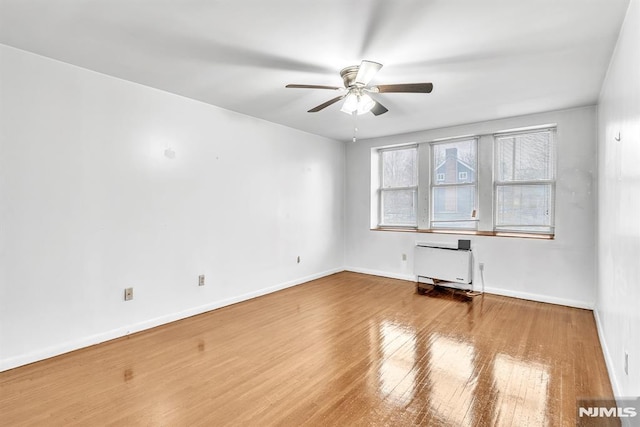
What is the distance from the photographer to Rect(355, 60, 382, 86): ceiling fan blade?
7.56 feet

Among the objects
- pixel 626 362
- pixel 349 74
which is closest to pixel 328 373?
pixel 626 362

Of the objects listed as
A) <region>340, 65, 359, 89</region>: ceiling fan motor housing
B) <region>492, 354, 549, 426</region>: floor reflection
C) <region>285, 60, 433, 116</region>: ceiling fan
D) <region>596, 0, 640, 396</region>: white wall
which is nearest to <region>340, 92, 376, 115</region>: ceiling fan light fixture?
<region>285, 60, 433, 116</region>: ceiling fan

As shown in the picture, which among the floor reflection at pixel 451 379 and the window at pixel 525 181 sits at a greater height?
the window at pixel 525 181

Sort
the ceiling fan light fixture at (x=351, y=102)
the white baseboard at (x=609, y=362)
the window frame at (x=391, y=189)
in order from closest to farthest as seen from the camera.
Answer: the white baseboard at (x=609, y=362) → the ceiling fan light fixture at (x=351, y=102) → the window frame at (x=391, y=189)

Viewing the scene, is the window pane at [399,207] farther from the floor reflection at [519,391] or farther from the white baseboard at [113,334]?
the floor reflection at [519,391]

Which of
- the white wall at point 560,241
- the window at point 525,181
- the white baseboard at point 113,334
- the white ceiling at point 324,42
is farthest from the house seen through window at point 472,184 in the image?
the white baseboard at point 113,334

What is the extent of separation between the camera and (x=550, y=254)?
4.05 meters

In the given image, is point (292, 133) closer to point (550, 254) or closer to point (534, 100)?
point (534, 100)

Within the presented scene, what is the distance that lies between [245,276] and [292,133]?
2.30 metres

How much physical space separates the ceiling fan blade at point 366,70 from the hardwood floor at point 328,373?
228 centimetres

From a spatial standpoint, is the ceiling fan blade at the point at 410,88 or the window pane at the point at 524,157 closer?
the ceiling fan blade at the point at 410,88

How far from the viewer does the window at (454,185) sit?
4.82 metres

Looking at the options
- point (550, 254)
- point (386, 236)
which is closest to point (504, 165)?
point (550, 254)

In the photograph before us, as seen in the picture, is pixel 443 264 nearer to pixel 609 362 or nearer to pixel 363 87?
pixel 609 362
